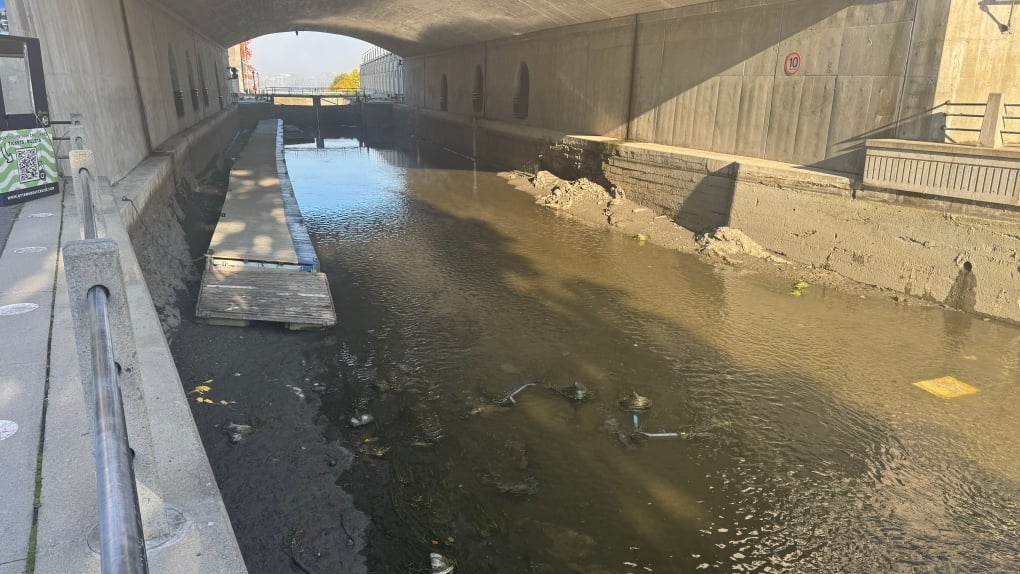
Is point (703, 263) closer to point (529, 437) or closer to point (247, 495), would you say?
point (529, 437)

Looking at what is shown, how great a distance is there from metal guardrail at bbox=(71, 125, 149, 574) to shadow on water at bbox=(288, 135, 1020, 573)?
294 centimetres

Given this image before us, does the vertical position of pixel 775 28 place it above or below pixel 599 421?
above

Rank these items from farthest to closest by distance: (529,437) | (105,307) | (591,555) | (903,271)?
1. (903,271)
2. (529,437)
3. (591,555)
4. (105,307)

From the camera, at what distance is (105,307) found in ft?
6.93

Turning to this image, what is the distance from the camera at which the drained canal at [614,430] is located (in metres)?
4.61

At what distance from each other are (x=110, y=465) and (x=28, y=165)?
9090mm

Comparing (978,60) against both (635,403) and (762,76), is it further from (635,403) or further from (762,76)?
(635,403)

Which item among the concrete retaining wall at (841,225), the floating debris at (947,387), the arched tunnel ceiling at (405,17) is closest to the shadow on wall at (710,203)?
the concrete retaining wall at (841,225)

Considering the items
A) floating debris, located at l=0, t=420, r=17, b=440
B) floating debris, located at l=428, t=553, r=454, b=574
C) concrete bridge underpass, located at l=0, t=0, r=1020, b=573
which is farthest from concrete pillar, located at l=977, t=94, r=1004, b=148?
floating debris, located at l=0, t=420, r=17, b=440

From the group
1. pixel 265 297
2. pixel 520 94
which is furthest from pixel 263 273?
pixel 520 94

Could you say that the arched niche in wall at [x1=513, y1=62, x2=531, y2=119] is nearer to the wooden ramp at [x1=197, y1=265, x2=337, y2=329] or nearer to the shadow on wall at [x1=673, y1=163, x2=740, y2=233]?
the shadow on wall at [x1=673, y1=163, x2=740, y2=233]

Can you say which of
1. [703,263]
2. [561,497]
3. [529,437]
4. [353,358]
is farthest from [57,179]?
[703,263]

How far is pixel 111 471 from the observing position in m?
1.53

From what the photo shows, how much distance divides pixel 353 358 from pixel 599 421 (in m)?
3.06
